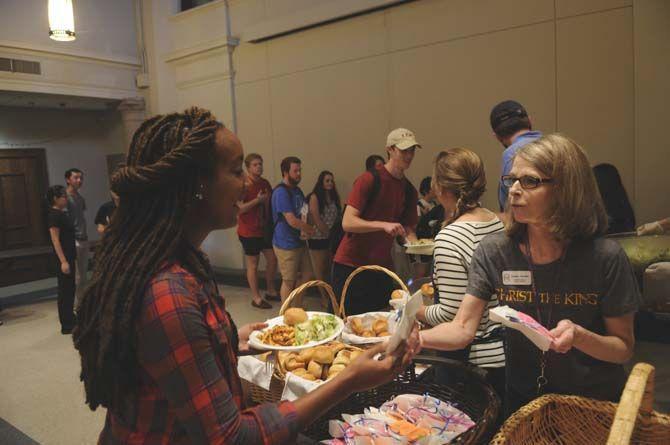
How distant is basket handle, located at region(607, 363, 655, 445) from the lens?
2.83 feet

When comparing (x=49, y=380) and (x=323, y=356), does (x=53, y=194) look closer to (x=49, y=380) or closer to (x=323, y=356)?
(x=49, y=380)

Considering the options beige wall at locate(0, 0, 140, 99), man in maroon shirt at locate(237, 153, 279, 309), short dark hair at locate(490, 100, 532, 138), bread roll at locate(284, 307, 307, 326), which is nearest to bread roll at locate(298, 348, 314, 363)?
bread roll at locate(284, 307, 307, 326)

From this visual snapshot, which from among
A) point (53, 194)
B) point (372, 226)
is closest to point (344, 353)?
point (372, 226)

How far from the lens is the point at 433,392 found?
1616 mm

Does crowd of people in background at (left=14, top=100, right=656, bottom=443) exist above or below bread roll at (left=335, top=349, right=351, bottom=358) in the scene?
above

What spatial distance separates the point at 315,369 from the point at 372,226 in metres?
1.29

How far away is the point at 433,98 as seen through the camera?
18.4 feet

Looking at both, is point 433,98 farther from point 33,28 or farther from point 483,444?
point 33,28

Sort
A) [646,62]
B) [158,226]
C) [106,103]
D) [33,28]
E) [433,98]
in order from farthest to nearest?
1. [106,103]
2. [33,28]
3. [433,98]
4. [646,62]
5. [158,226]

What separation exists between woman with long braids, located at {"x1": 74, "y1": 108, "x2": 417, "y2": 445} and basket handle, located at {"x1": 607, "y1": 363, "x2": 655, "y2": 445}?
0.43 metres

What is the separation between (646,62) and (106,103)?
8261 mm

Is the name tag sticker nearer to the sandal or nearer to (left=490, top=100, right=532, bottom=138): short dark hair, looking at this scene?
(left=490, top=100, right=532, bottom=138): short dark hair

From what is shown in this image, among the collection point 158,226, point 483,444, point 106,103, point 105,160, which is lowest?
point 483,444

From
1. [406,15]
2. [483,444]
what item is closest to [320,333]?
[483,444]
